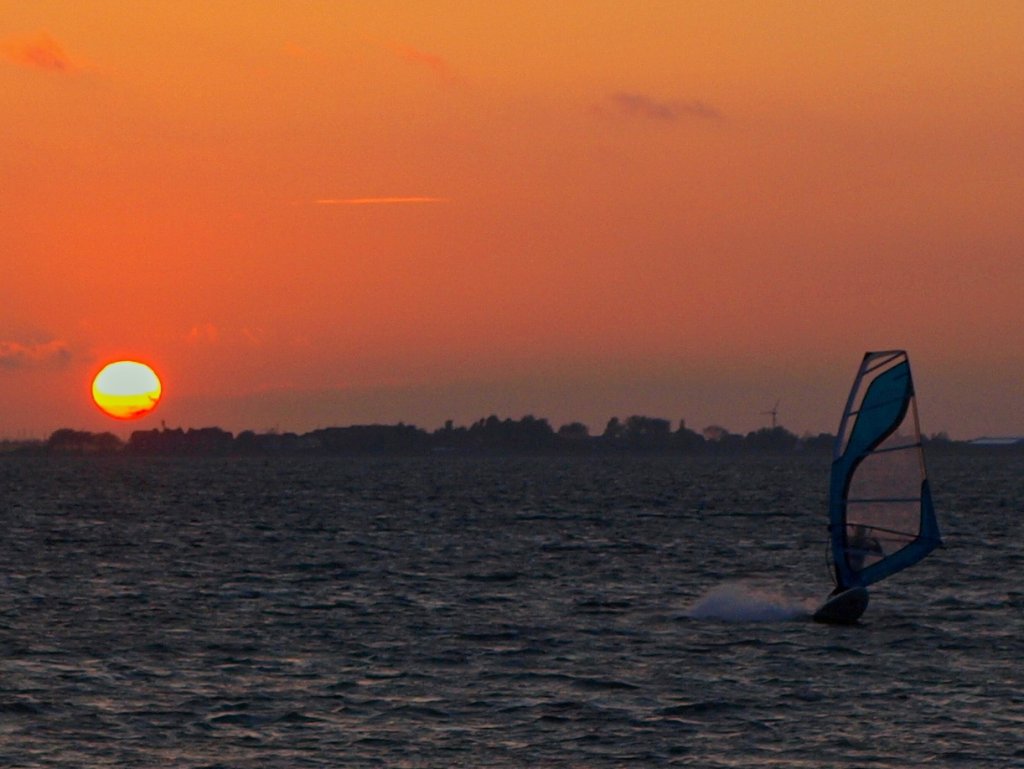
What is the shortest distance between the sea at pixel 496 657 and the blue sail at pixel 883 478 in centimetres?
195

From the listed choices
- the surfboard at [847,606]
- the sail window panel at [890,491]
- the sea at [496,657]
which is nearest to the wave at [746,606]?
the sea at [496,657]

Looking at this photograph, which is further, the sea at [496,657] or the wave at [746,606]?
the wave at [746,606]

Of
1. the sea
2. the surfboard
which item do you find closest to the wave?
the sea

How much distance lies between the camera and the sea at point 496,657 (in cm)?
2323

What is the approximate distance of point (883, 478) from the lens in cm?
3672

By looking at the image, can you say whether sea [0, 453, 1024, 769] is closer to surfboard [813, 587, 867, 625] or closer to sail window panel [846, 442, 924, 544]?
surfboard [813, 587, 867, 625]

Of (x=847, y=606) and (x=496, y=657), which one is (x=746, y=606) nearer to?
(x=847, y=606)

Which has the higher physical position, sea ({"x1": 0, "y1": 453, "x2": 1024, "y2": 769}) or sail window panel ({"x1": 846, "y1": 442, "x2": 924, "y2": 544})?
sail window panel ({"x1": 846, "y1": 442, "x2": 924, "y2": 544})

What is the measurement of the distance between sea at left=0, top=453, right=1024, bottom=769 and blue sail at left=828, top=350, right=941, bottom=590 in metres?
1.95

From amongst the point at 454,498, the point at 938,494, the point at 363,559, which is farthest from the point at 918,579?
the point at 938,494

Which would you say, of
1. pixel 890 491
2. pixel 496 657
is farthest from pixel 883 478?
pixel 496 657

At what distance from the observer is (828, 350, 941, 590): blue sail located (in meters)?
36.4

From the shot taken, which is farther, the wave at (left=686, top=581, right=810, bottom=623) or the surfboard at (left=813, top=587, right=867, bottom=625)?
the wave at (left=686, top=581, right=810, bottom=623)

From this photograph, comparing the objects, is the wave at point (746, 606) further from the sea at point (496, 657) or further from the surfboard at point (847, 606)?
the surfboard at point (847, 606)
